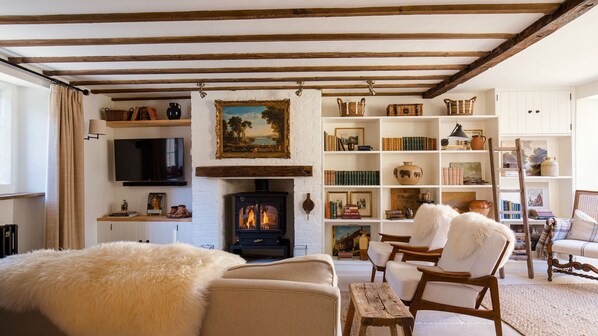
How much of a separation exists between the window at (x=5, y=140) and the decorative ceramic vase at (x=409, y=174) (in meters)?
4.52

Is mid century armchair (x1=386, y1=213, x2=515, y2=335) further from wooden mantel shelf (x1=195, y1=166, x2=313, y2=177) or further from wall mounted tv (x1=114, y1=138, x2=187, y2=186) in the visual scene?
wall mounted tv (x1=114, y1=138, x2=187, y2=186)

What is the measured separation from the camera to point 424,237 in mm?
3611

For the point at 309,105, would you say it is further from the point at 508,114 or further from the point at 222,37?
the point at 508,114

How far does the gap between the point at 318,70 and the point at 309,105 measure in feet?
2.70

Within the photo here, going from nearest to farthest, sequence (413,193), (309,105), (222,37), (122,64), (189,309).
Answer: (189,309) < (222,37) < (122,64) < (309,105) < (413,193)

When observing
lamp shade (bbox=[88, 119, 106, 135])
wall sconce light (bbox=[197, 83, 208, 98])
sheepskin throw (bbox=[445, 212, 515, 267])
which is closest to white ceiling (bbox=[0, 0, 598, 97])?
wall sconce light (bbox=[197, 83, 208, 98])

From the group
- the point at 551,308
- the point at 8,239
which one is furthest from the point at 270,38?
the point at 551,308

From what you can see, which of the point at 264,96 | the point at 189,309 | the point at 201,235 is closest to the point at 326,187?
the point at 264,96

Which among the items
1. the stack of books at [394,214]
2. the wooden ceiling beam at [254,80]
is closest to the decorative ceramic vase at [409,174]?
the stack of books at [394,214]

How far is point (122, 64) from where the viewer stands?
147 inches

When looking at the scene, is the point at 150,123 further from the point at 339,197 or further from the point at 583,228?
the point at 583,228

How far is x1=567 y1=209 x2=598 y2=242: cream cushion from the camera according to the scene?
3.95m

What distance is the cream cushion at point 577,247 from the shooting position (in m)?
3.67

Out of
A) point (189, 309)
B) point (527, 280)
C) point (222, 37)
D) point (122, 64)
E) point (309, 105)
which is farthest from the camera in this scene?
point (309, 105)
